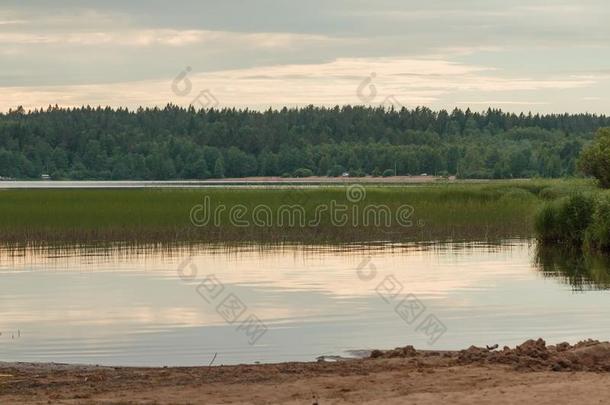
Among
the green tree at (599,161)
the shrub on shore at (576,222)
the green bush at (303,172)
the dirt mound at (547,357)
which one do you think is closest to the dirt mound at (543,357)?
the dirt mound at (547,357)

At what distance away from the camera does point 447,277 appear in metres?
26.5

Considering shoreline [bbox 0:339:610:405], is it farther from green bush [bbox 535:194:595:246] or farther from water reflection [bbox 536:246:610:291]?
green bush [bbox 535:194:595:246]

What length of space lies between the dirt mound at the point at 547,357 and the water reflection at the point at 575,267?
10.9 meters

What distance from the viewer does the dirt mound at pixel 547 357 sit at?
12953mm

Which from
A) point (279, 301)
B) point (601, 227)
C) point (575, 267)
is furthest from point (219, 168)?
point (279, 301)

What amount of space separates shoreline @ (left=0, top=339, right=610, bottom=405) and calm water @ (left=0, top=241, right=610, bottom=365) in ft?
5.72

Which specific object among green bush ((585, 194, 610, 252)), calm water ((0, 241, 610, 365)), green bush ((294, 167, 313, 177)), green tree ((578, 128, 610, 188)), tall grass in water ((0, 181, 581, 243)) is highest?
green tree ((578, 128, 610, 188))

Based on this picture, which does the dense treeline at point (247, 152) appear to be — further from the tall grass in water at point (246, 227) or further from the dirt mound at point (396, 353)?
the dirt mound at point (396, 353)

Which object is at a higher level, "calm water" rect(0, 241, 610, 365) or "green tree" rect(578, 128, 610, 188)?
"green tree" rect(578, 128, 610, 188)

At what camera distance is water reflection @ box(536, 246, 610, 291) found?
25.5m

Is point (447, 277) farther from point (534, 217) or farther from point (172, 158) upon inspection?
point (172, 158)

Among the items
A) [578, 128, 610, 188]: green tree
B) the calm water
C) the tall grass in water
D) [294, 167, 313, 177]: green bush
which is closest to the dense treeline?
[294, 167, 313, 177]: green bush

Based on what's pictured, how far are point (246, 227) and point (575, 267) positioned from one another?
15.8 meters

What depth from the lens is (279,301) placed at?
21984mm
